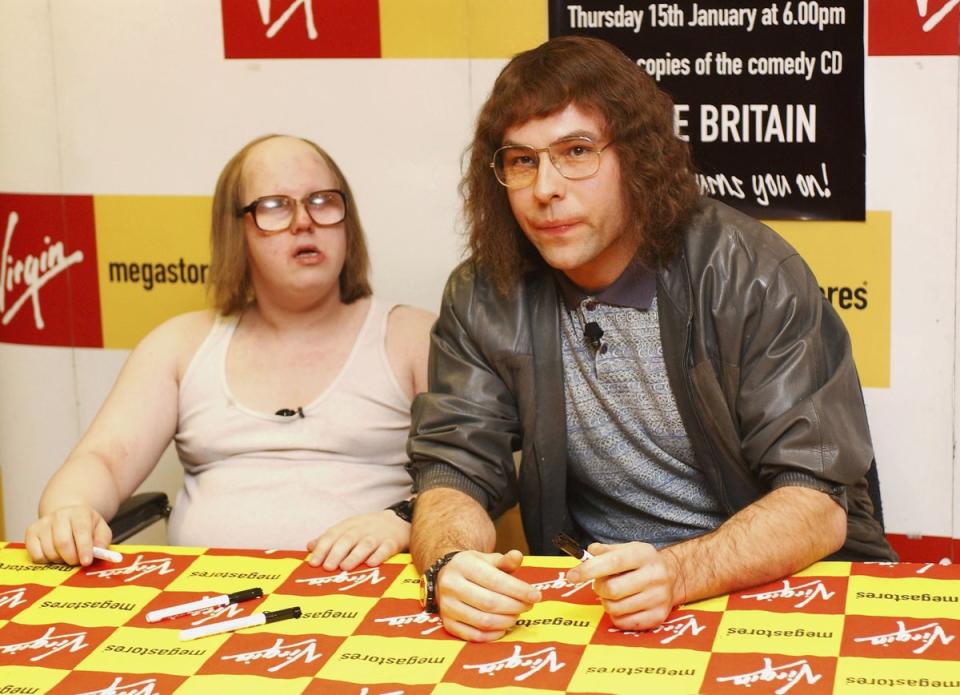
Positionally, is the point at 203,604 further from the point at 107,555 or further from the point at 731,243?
the point at 731,243

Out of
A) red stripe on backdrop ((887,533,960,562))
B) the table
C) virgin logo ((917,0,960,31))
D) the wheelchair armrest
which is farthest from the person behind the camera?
red stripe on backdrop ((887,533,960,562))

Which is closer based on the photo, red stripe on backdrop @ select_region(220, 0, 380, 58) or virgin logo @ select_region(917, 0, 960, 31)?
virgin logo @ select_region(917, 0, 960, 31)

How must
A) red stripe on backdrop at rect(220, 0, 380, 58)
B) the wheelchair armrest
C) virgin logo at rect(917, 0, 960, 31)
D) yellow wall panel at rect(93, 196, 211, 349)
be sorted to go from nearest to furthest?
the wheelchair armrest, virgin logo at rect(917, 0, 960, 31), red stripe on backdrop at rect(220, 0, 380, 58), yellow wall panel at rect(93, 196, 211, 349)

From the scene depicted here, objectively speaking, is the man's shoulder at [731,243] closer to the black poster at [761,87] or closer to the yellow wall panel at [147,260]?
the black poster at [761,87]

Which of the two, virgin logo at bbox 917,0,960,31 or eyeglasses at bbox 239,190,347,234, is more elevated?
virgin logo at bbox 917,0,960,31

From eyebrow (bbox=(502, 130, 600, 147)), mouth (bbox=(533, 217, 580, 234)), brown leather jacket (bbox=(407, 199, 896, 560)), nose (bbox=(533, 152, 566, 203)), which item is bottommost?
brown leather jacket (bbox=(407, 199, 896, 560))

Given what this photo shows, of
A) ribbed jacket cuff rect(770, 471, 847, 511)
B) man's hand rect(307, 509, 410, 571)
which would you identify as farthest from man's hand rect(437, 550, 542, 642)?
ribbed jacket cuff rect(770, 471, 847, 511)

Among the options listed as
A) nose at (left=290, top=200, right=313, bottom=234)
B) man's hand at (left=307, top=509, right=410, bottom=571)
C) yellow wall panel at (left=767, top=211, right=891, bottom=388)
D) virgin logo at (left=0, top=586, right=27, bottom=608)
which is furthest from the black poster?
virgin logo at (left=0, top=586, right=27, bottom=608)

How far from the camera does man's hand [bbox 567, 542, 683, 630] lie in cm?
160

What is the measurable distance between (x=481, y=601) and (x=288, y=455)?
996mm

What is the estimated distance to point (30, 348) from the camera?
3.35m

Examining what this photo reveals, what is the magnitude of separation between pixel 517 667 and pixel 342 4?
187 centimetres

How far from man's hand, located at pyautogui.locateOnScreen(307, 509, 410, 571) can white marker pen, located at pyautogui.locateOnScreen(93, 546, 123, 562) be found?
0.98 feet

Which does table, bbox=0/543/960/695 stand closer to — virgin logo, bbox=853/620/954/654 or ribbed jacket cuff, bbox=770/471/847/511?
virgin logo, bbox=853/620/954/654
